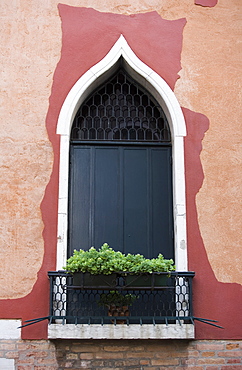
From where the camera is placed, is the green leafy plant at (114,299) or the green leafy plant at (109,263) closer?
the green leafy plant at (109,263)


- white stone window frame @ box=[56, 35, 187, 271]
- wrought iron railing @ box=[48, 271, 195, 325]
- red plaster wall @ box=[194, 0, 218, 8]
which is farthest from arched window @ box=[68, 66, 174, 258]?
red plaster wall @ box=[194, 0, 218, 8]

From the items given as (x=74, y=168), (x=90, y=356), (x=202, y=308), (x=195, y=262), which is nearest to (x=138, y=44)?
(x=74, y=168)

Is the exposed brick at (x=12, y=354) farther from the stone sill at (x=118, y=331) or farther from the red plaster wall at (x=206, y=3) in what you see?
the red plaster wall at (x=206, y=3)

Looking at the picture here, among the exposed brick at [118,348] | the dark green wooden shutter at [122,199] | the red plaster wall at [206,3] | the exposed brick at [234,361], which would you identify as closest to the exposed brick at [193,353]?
the exposed brick at [234,361]

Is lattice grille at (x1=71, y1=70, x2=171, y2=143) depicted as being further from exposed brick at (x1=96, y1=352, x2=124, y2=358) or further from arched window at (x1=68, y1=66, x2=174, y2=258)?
exposed brick at (x1=96, y1=352, x2=124, y2=358)

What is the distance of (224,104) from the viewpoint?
7.42m

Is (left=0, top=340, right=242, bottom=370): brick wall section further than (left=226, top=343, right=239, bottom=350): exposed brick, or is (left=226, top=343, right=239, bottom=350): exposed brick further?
(left=226, top=343, right=239, bottom=350): exposed brick

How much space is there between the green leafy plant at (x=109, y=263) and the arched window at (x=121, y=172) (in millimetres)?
578

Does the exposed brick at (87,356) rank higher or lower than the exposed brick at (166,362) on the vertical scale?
higher

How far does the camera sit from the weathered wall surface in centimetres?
691

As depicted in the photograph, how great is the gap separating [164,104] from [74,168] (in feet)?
4.56

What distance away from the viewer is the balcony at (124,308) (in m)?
6.43

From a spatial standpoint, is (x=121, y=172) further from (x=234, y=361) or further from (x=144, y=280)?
(x=234, y=361)

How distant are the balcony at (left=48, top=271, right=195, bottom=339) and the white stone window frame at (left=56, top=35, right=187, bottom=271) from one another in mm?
294
